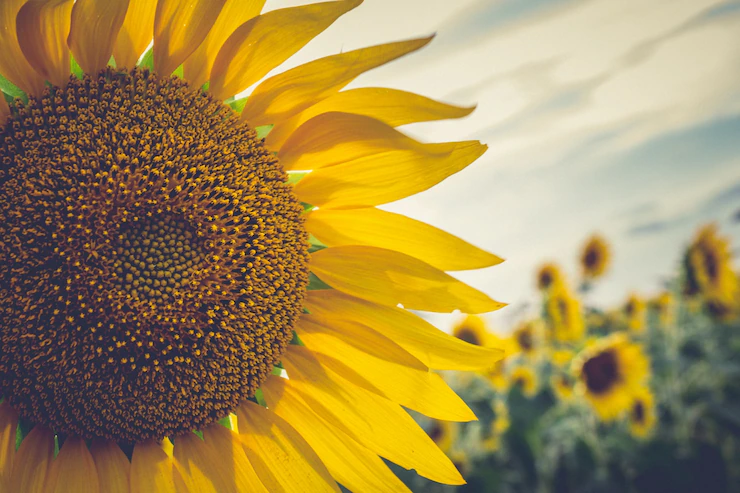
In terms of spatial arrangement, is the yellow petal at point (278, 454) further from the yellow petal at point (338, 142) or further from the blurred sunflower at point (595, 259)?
the blurred sunflower at point (595, 259)

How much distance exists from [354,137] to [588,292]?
15.6ft

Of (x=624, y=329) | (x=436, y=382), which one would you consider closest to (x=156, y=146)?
(x=436, y=382)

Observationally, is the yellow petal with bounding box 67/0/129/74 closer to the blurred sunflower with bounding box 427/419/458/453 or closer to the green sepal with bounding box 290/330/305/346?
the green sepal with bounding box 290/330/305/346

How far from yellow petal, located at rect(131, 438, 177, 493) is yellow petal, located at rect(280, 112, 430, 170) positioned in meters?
0.66

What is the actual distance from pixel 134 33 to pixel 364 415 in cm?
90

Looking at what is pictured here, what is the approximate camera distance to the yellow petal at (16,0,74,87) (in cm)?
96

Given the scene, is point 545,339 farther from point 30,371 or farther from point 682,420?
point 30,371

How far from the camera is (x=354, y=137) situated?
1196 mm

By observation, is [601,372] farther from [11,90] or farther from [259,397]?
[11,90]

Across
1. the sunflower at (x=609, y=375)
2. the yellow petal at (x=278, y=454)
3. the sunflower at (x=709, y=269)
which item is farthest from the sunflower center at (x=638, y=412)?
the yellow petal at (x=278, y=454)

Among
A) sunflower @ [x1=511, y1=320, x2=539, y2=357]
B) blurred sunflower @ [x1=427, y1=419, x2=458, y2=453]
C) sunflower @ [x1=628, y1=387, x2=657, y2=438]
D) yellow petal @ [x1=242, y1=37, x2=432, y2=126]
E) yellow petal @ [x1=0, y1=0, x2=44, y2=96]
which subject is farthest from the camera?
sunflower @ [x1=511, y1=320, x2=539, y2=357]

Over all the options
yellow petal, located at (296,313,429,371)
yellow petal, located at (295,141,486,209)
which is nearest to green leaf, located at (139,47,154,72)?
yellow petal, located at (295,141,486,209)

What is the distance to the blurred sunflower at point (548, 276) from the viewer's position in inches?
224

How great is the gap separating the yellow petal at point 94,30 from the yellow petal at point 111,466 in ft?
2.42
